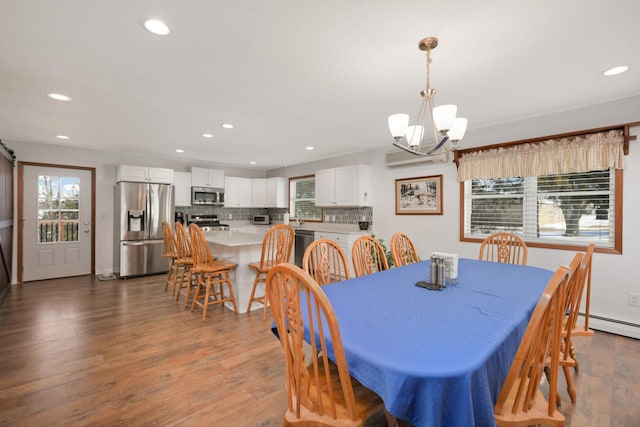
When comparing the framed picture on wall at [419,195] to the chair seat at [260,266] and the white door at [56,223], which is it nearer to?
the chair seat at [260,266]

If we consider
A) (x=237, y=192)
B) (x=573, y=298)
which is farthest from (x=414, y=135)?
(x=237, y=192)

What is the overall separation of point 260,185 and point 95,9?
18.5 ft

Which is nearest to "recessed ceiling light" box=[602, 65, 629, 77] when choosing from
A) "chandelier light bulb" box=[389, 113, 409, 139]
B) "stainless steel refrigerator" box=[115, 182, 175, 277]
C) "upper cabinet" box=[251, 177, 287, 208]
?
"chandelier light bulb" box=[389, 113, 409, 139]

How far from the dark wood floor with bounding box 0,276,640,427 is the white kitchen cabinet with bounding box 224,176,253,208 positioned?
3553mm

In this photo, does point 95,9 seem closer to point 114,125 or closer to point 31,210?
point 114,125

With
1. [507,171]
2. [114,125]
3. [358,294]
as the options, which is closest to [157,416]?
[358,294]

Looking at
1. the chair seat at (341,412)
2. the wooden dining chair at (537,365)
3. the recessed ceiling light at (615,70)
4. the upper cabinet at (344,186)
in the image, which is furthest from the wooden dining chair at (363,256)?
the upper cabinet at (344,186)

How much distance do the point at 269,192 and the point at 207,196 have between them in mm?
1428

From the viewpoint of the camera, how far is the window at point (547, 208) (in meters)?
3.04

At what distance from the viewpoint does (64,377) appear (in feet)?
6.96

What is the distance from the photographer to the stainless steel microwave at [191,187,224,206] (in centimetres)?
618

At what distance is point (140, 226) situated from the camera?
17.1 feet

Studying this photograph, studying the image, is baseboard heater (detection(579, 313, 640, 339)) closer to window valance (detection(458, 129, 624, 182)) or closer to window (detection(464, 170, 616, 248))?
window (detection(464, 170, 616, 248))

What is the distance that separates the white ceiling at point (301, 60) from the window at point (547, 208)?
2.56 feet
